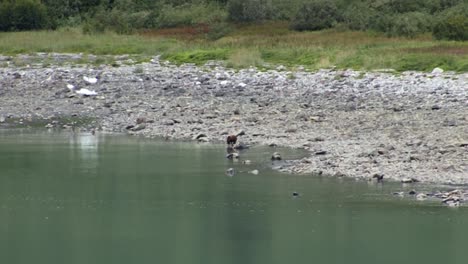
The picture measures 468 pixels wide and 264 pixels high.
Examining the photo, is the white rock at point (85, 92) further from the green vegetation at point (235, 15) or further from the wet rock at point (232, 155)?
the green vegetation at point (235, 15)

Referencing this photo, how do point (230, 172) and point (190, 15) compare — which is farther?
point (190, 15)

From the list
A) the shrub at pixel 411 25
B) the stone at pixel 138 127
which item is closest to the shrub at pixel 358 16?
the shrub at pixel 411 25

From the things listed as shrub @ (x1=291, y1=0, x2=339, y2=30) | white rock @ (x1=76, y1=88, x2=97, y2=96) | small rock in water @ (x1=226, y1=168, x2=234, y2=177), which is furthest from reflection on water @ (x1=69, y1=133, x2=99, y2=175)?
shrub @ (x1=291, y1=0, x2=339, y2=30)

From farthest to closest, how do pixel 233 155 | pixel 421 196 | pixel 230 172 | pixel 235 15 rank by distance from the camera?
pixel 235 15
pixel 233 155
pixel 230 172
pixel 421 196

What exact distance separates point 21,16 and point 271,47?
20.4 metres

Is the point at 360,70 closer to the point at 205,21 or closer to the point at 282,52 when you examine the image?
the point at 282,52

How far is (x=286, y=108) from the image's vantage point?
A: 30.9 metres

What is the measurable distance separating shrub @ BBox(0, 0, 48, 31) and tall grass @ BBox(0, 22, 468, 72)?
11.1 ft

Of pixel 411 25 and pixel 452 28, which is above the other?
pixel 452 28

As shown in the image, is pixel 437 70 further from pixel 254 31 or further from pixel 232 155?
pixel 254 31

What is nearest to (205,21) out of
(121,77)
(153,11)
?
(153,11)

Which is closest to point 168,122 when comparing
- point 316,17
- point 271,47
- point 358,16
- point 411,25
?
point 271,47

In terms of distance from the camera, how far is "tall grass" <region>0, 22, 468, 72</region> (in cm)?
3766

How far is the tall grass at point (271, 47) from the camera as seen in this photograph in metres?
37.7
